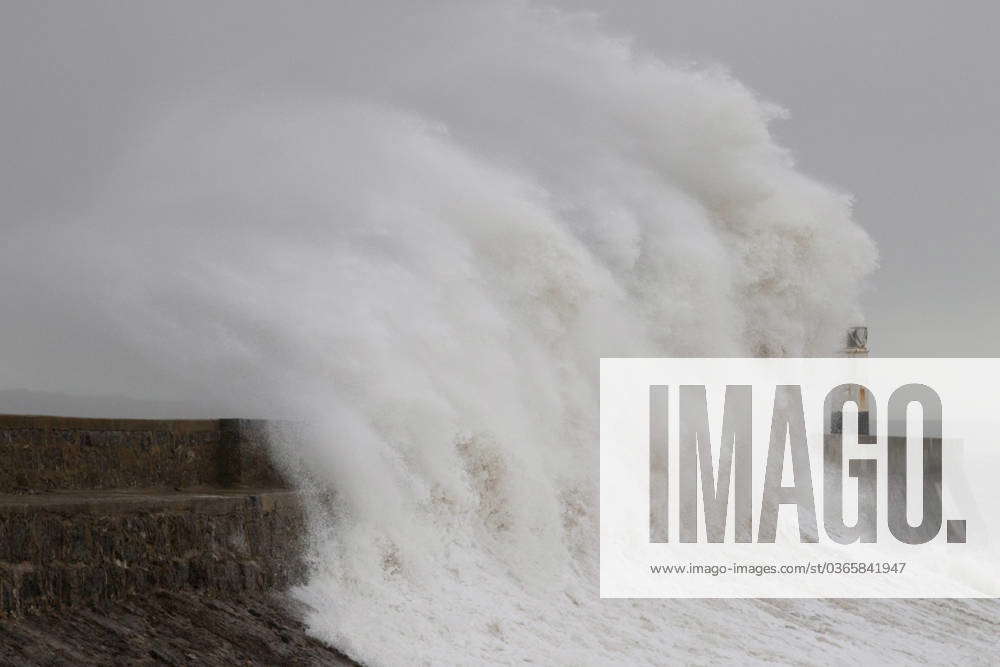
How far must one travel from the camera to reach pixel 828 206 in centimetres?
1294

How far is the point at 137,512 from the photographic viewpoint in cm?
602

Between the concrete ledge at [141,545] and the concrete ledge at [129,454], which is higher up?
the concrete ledge at [129,454]

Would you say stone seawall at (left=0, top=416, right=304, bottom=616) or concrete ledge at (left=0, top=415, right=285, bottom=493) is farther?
concrete ledge at (left=0, top=415, right=285, bottom=493)

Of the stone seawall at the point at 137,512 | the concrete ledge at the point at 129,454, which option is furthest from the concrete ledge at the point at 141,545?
the concrete ledge at the point at 129,454

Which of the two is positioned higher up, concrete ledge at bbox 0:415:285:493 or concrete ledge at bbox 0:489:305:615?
concrete ledge at bbox 0:415:285:493

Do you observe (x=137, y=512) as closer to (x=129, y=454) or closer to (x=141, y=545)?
(x=141, y=545)

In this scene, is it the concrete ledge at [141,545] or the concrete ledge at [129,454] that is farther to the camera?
the concrete ledge at [129,454]

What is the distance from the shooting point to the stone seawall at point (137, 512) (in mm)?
5523

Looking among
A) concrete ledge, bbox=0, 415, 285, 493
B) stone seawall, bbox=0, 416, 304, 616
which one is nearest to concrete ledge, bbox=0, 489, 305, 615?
stone seawall, bbox=0, 416, 304, 616

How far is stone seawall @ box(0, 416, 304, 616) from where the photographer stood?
552 centimetres

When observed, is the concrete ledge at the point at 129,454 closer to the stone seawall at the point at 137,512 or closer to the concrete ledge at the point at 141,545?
the stone seawall at the point at 137,512

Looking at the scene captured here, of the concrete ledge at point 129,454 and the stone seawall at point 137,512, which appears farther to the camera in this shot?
the concrete ledge at point 129,454

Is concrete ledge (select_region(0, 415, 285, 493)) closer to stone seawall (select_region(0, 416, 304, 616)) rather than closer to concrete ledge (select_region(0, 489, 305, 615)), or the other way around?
stone seawall (select_region(0, 416, 304, 616))

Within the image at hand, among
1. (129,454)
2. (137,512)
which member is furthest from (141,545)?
(129,454)
